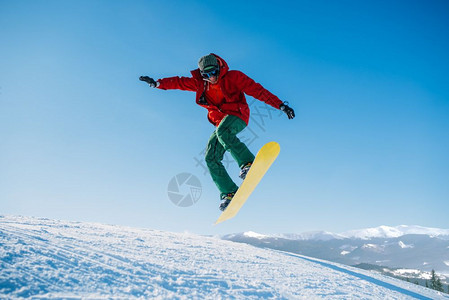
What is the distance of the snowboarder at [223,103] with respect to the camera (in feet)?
17.6

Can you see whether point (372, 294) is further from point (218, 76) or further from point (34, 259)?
point (218, 76)

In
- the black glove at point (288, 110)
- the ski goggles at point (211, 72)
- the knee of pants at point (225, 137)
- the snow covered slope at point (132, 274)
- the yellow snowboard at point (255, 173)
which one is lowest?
the snow covered slope at point (132, 274)

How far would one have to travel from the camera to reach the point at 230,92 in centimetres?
556

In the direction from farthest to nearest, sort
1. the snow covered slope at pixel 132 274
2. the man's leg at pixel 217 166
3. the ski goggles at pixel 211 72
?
the man's leg at pixel 217 166, the ski goggles at pixel 211 72, the snow covered slope at pixel 132 274

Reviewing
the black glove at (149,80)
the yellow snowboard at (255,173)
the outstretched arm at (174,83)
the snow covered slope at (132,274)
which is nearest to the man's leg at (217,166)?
the yellow snowboard at (255,173)

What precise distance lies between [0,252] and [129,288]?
113 centimetres

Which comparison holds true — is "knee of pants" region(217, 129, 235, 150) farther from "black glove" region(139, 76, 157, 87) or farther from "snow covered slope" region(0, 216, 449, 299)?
"snow covered slope" region(0, 216, 449, 299)

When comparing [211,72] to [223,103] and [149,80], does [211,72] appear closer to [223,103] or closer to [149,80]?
[223,103]

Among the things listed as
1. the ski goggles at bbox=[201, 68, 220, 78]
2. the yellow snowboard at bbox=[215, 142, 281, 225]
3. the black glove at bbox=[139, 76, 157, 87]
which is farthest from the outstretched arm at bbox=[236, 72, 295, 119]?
the black glove at bbox=[139, 76, 157, 87]

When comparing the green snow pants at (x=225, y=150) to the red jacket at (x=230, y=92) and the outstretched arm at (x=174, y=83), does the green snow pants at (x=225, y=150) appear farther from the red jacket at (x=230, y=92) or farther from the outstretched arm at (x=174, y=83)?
the outstretched arm at (x=174, y=83)

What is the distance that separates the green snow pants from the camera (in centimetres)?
538

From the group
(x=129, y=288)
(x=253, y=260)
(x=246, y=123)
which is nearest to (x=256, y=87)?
(x=246, y=123)

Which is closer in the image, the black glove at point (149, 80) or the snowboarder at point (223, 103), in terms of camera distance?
the snowboarder at point (223, 103)

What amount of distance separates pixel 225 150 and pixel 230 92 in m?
1.22
